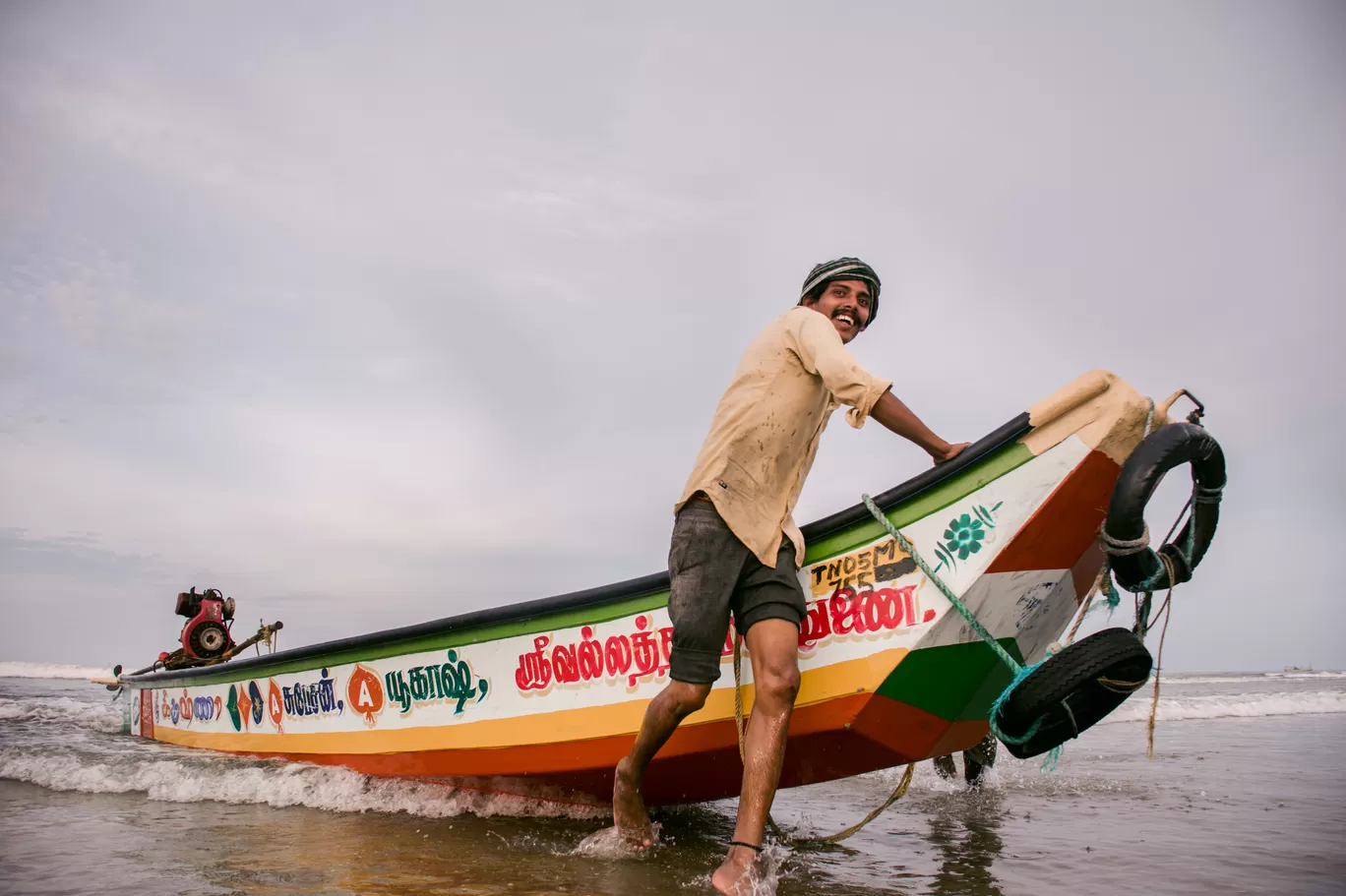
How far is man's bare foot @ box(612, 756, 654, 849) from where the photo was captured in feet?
10.8

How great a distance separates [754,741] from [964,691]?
2.97ft

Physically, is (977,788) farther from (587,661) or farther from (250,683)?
(250,683)

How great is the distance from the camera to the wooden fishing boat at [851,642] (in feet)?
9.43

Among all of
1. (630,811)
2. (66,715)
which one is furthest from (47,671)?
(630,811)

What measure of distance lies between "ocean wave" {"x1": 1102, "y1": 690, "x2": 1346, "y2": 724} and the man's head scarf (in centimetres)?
1205

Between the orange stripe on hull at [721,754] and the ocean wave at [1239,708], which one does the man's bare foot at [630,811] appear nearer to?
the orange stripe on hull at [721,754]

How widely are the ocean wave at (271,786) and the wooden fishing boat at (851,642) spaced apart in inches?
6.4

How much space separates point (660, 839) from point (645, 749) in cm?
83

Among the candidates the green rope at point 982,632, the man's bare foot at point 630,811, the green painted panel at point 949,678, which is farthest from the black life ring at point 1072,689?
the man's bare foot at point 630,811

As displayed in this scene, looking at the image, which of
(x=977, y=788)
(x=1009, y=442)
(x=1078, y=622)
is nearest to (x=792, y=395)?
(x=1009, y=442)

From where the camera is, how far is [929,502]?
3.04 metres

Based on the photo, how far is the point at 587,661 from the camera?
3.90 metres

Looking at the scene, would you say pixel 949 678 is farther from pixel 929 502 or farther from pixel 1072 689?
pixel 929 502

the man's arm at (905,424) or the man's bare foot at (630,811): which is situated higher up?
the man's arm at (905,424)
